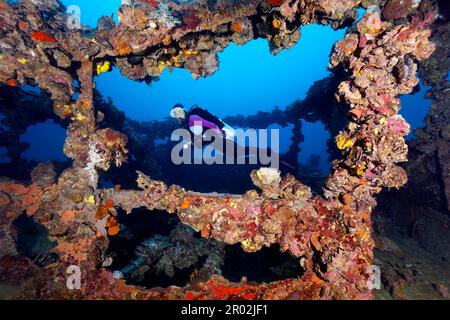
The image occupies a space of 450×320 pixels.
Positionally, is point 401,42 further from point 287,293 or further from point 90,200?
point 90,200

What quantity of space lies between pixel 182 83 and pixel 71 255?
14136cm

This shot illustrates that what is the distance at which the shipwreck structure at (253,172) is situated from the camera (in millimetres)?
4230

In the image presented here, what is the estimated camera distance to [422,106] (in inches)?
3713

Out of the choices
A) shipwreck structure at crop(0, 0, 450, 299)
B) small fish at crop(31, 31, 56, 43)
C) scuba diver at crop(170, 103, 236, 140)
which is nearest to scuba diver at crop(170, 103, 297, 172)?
scuba diver at crop(170, 103, 236, 140)

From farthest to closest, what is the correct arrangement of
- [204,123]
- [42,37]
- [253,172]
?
[204,123]
[42,37]
[253,172]

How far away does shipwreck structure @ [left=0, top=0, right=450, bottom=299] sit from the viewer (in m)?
4.23

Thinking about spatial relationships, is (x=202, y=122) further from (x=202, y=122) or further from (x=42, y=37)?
(x=42, y=37)

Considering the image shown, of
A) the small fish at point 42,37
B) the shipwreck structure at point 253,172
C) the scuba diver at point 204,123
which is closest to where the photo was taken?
the shipwreck structure at point 253,172

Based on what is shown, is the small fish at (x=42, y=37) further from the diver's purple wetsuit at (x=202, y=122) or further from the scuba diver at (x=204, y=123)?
the diver's purple wetsuit at (x=202, y=122)

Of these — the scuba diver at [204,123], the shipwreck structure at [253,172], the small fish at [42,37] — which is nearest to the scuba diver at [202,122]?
the scuba diver at [204,123]

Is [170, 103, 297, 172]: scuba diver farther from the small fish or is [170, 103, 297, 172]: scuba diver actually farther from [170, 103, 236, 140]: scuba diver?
the small fish

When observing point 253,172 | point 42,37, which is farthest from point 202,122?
point 42,37

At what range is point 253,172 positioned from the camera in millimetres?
5016

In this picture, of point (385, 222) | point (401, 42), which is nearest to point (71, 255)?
point (401, 42)
